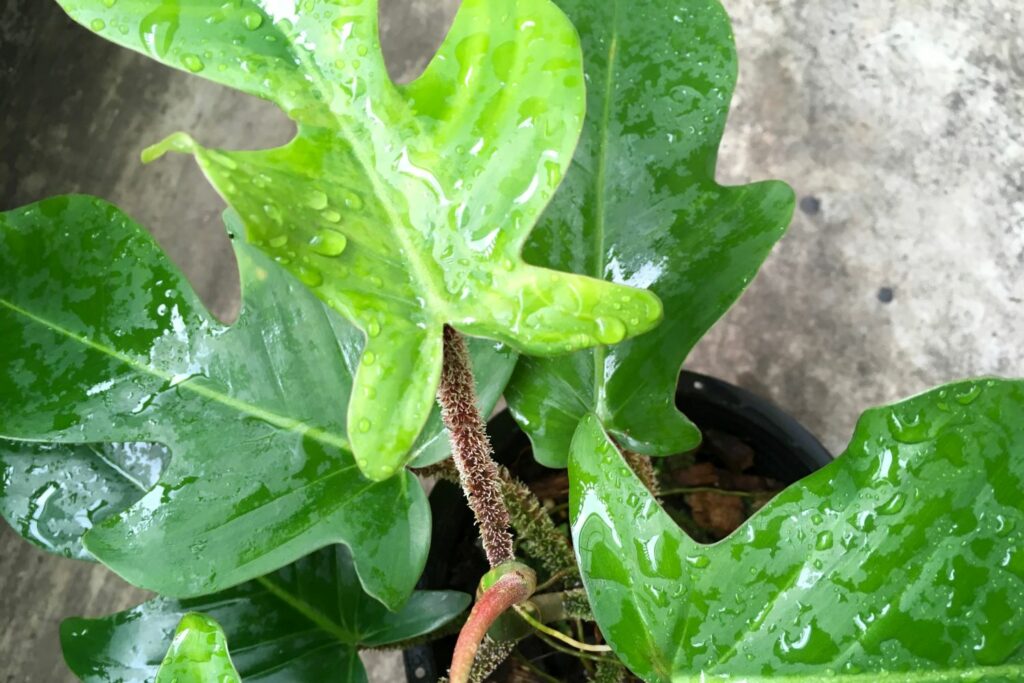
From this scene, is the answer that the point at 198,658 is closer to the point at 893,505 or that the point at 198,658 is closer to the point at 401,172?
the point at 401,172

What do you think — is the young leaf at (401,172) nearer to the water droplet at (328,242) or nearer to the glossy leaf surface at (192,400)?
the water droplet at (328,242)

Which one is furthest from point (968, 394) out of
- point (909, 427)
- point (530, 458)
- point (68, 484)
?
point (68, 484)

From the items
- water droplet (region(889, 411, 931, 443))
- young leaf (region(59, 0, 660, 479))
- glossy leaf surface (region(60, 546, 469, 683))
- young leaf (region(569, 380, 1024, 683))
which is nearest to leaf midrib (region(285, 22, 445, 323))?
Answer: young leaf (region(59, 0, 660, 479))

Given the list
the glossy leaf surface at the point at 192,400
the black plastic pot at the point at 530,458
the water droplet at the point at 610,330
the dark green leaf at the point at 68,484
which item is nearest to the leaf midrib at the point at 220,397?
the glossy leaf surface at the point at 192,400

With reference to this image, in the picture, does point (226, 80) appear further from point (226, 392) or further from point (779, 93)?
point (779, 93)

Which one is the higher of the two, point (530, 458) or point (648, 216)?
point (648, 216)

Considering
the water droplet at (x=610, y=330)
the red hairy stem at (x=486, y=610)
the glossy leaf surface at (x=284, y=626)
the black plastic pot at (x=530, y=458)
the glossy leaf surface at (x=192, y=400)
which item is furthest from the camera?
the black plastic pot at (x=530, y=458)
